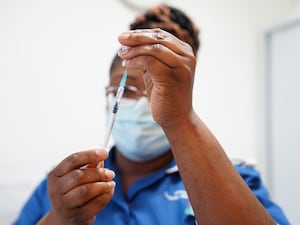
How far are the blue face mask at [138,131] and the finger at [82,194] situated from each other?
0.89ft

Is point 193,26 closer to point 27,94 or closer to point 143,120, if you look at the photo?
point 143,120

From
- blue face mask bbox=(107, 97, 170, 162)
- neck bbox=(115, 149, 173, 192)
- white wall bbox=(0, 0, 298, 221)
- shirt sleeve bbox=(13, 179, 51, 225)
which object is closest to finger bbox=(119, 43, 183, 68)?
blue face mask bbox=(107, 97, 170, 162)

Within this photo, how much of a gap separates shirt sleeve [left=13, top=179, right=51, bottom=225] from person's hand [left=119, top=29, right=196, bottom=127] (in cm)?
52

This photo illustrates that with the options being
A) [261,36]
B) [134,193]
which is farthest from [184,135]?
[261,36]

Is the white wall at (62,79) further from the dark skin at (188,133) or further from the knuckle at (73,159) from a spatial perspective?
the dark skin at (188,133)

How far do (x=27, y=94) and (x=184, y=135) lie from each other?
844mm

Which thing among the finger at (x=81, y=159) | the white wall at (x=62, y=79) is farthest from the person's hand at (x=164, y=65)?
the white wall at (x=62, y=79)

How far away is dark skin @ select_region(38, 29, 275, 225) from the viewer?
43 centimetres

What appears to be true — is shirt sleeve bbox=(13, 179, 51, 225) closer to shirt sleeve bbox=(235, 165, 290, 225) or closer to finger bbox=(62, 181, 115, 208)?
finger bbox=(62, 181, 115, 208)

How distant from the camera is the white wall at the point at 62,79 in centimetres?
112

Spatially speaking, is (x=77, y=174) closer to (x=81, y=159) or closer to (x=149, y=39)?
(x=81, y=159)

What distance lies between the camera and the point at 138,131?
0.79 meters

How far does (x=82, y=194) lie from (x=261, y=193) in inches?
16.8

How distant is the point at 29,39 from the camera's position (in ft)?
3.75
